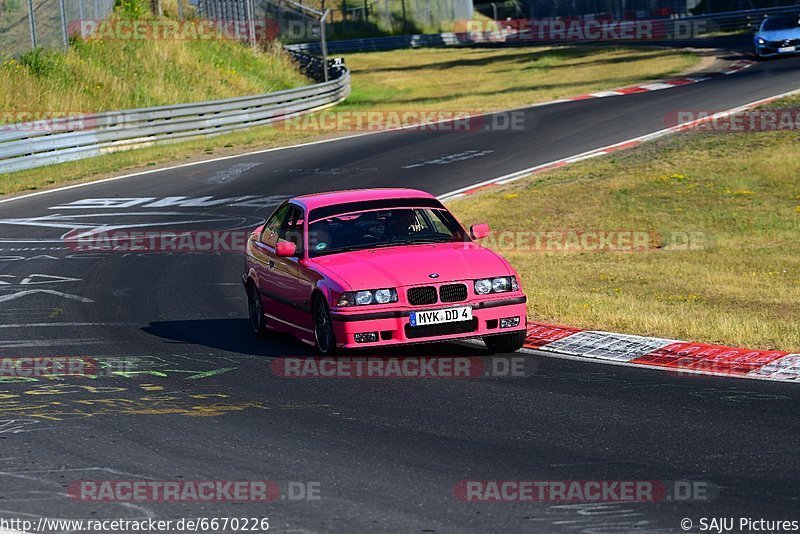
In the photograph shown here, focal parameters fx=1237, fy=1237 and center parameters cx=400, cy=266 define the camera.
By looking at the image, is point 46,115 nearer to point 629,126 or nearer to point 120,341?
point 629,126

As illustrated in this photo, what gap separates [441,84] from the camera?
166 feet

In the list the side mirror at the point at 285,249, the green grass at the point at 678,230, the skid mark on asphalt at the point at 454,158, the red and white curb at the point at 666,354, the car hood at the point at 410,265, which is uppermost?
the side mirror at the point at 285,249

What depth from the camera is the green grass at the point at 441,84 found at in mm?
28875

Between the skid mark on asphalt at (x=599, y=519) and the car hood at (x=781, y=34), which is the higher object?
the car hood at (x=781, y=34)

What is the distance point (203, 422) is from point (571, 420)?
2.47 meters
